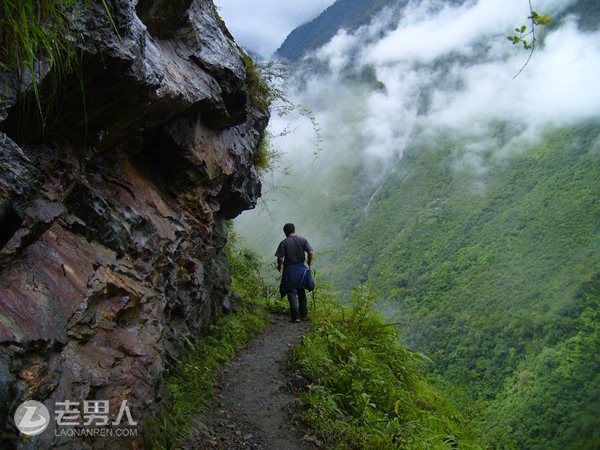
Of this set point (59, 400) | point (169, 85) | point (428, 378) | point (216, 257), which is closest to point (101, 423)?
point (59, 400)

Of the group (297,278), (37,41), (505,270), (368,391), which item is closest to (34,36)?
(37,41)

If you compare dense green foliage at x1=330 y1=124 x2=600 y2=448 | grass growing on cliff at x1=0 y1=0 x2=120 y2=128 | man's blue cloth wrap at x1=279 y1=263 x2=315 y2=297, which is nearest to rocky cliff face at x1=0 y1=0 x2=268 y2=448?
grass growing on cliff at x1=0 y1=0 x2=120 y2=128

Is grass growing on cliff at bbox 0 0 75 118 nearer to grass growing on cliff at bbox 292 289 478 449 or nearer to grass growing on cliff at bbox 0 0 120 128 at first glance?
grass growing on cliff at bbox 0 0 120 128

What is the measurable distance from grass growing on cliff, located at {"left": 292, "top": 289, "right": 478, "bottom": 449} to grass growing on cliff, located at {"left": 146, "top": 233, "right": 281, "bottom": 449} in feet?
4.65

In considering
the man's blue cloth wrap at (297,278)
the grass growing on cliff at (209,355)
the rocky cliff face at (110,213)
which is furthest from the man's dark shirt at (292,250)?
the rocky cliff face at (110,213)

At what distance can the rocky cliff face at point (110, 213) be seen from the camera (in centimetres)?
309

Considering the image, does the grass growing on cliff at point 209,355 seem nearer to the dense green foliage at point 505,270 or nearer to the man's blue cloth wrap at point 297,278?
the man's blue cloth wrap at point 297,278

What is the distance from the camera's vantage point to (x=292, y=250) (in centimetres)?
1052

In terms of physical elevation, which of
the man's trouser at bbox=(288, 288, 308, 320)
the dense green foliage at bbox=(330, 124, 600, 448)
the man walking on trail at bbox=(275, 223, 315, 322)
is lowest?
the man's trouser at bbox=(288, 288, 308, 320)

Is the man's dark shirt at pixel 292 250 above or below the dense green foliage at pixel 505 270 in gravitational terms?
below

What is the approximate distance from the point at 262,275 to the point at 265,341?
630cm

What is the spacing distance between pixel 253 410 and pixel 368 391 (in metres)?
1.89

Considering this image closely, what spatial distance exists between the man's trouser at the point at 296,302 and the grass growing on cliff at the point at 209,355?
2.61ft

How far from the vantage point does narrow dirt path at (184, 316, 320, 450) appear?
5.22 metres
